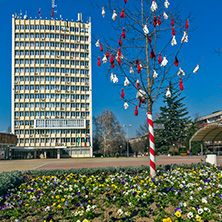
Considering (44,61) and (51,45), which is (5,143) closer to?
(44,61)

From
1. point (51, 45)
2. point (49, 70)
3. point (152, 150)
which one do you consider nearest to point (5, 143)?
point (49, 70)

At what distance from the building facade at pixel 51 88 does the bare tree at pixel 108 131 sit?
5.09 metres

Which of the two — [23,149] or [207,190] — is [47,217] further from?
[23,149]

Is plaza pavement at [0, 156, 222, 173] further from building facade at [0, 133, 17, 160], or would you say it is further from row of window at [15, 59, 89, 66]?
row of window at [15, 59, 89, 66]

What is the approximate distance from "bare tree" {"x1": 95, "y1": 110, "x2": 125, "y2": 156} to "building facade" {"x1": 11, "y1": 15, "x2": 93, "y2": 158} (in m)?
5.09

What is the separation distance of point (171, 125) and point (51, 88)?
34898mm

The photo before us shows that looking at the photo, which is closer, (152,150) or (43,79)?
(152,150)

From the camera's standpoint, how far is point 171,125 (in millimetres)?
67875

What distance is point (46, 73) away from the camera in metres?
80.7

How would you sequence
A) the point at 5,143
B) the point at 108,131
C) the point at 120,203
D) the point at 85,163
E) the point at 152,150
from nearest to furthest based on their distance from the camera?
the point at 120,203 < the point at 152,150 < the point at 85,163 < the point at 5,143 < the point at 108,131

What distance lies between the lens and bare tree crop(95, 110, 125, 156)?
75812 mm

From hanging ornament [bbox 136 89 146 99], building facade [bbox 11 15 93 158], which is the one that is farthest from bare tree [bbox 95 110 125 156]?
hanging ornament [bbox 136 89 146 99]

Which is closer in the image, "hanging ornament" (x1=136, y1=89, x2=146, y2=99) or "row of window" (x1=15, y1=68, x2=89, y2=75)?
"hanging ornament" (x1=136, y1=89, x2=146, y2=99)

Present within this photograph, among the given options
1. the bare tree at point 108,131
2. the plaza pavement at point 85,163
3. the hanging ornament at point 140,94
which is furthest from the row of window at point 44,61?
the hanging ornament at point 140,94
